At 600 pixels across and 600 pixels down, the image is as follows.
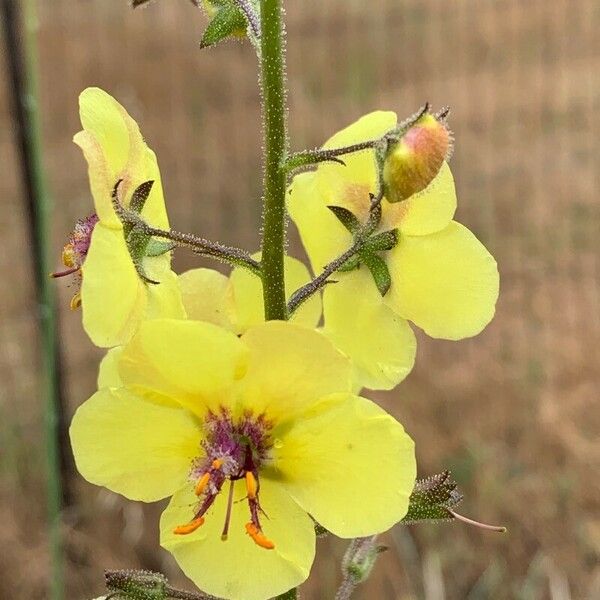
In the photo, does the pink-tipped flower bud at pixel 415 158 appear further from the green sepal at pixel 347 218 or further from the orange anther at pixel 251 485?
the orange anther at pixel 251 485

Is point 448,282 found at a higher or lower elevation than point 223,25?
lower

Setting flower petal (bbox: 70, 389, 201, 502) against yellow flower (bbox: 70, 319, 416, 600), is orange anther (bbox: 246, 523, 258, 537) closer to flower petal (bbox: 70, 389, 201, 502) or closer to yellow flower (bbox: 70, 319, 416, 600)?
yellow flower (bbox: 70, 319, 416, 600)

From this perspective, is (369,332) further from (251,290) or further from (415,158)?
(415,158)

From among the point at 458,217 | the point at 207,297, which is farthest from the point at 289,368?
the point at 458,217

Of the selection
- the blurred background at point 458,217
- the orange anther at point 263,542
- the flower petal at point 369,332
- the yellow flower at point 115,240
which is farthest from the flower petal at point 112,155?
the blurred background at point 458,217

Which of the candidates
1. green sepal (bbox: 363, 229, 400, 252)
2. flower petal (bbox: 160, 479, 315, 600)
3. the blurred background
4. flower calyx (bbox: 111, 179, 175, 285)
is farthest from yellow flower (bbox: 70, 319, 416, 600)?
the blurred background

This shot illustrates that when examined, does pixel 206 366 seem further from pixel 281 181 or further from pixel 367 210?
pixel 367 210

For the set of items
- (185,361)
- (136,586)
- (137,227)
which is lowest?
(136,586)
